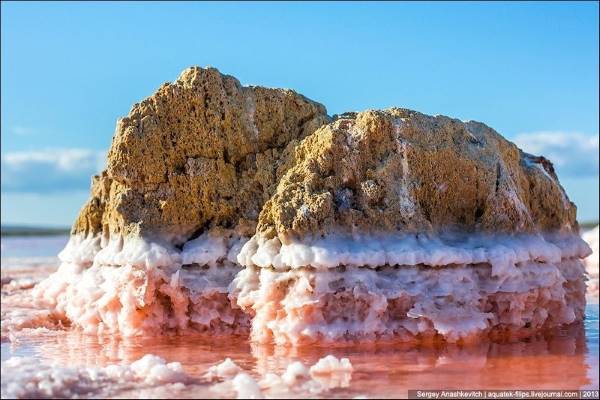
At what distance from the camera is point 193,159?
7.45 metres

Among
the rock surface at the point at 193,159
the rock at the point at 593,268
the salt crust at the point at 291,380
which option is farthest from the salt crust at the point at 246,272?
the rock at the point at 593,268

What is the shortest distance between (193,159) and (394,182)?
202cm

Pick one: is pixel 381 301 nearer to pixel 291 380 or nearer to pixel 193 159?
pixel 291 380

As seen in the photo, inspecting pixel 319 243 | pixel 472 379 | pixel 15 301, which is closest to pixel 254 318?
pixel 319 243

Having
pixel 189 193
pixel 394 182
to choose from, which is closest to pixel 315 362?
pixel 394 182

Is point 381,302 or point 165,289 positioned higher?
point 165,289

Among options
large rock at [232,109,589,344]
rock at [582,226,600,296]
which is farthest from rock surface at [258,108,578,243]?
rock at [582,226,600,296]

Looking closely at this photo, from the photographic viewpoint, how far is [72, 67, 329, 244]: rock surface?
7367mm

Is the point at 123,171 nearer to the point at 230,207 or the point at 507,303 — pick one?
the point at 230,207

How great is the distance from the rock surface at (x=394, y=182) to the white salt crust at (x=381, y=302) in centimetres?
46

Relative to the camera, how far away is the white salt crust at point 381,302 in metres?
6.14

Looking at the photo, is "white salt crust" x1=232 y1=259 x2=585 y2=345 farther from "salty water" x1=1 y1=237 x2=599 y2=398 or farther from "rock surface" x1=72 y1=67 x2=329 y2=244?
"rock surface" x1=72 y1=67 x2=329 y2=244

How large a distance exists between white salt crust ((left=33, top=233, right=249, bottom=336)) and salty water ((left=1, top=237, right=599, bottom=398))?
0.19 meters

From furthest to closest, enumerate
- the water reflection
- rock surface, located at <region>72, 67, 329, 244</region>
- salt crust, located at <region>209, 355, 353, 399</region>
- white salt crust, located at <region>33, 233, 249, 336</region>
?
rock surface, located at <region>72, 67, 329, 244</region>
white salt crust, located at <region>33, 233, 249, 336</region>
the water reflection
salt crust, located at <region>209, 355, 353, 399</region>
